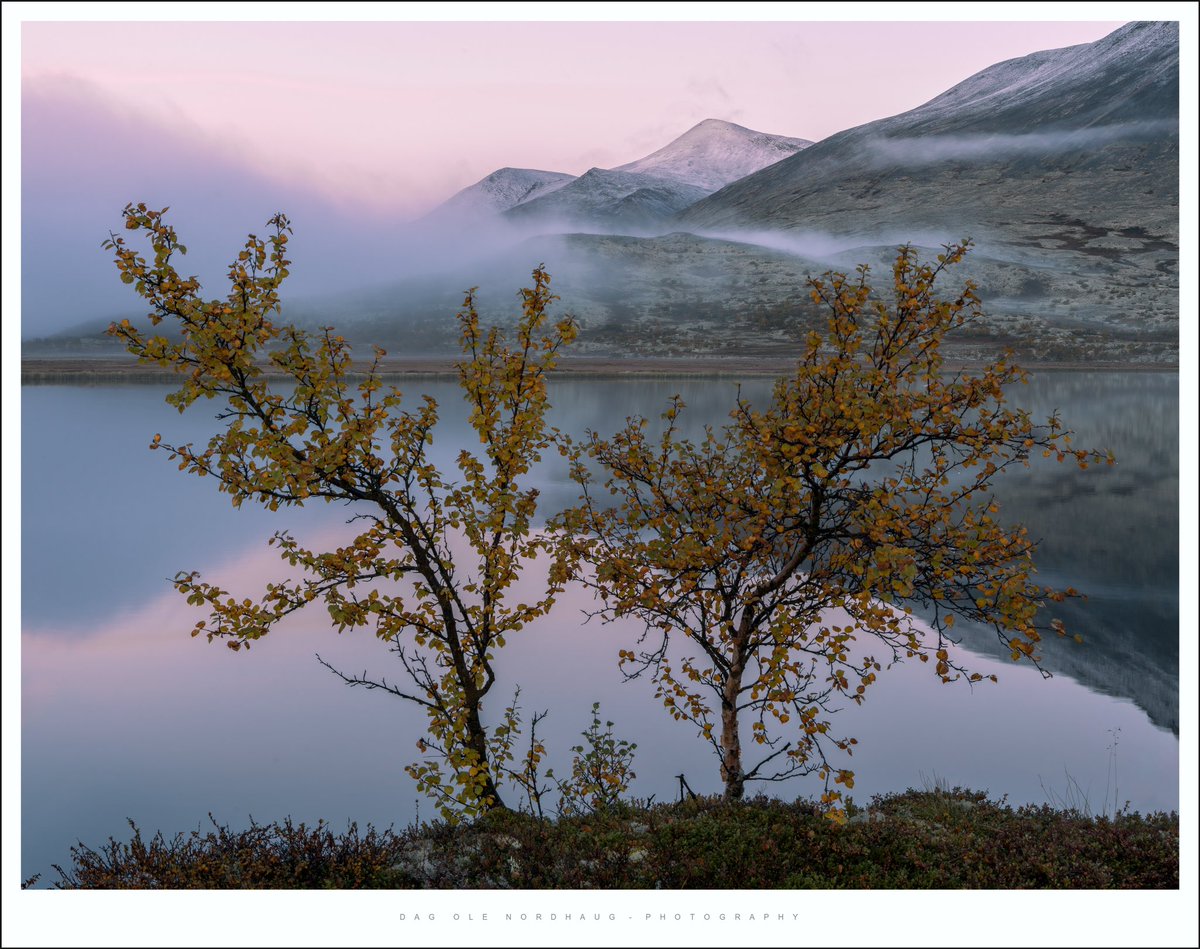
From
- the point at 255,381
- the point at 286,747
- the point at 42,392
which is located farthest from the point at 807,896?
the point at 42,392

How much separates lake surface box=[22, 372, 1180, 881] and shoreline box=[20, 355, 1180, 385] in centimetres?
3484

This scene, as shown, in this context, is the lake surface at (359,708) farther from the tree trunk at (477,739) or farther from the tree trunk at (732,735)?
the tree trunk at (477,739)

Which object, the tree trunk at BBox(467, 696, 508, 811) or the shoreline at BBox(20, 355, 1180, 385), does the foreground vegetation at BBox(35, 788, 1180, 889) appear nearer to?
the tree trunk at BBox(467, 696, 508, 811)

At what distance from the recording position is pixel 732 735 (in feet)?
44.2

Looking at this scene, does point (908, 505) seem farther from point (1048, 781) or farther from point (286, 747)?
point (286, 747)

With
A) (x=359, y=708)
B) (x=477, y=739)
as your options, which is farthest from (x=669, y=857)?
(x=359, y=708)

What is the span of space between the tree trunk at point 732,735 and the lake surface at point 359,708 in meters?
4.20

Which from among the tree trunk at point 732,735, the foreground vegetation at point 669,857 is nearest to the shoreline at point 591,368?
the tree trunk at point 732,735

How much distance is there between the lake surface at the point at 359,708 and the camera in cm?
1967

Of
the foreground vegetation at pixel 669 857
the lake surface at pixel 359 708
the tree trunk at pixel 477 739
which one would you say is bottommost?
the lake surface at pixel 359 708

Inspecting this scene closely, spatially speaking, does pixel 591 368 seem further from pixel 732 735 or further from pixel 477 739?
pixel 477 739

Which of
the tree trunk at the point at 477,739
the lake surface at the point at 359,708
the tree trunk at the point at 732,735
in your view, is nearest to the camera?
the tree trunk at the point at 477,739

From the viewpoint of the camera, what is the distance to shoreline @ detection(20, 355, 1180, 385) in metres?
84.8

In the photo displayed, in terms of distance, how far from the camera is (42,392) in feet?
315
